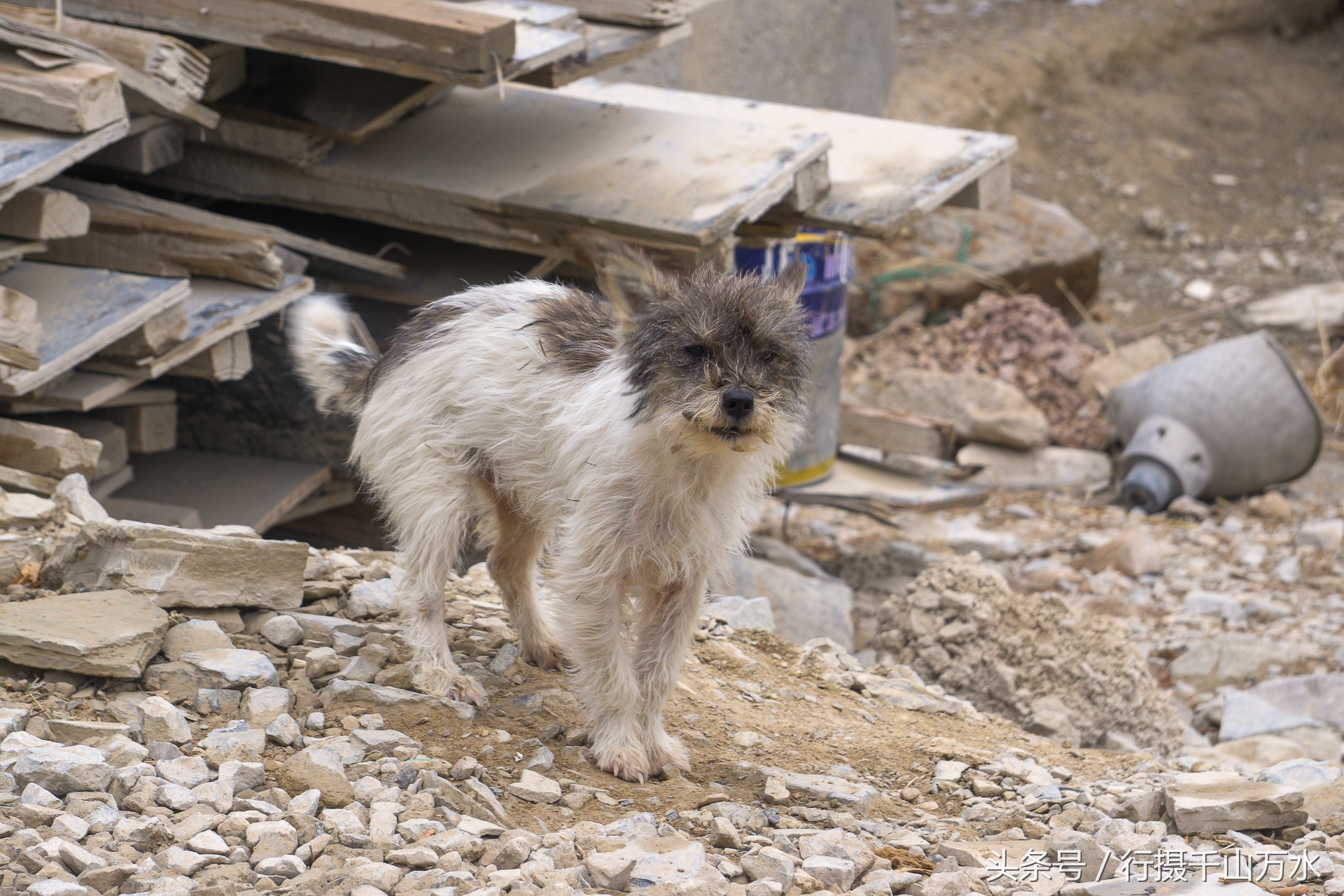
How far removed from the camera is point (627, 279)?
11.0 ft

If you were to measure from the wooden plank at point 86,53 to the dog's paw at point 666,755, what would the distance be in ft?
10.0

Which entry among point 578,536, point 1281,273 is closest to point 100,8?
point 578,536

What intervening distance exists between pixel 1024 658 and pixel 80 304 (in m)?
3.93

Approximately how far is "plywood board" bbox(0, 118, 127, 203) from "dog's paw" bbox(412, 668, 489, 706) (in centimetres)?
206

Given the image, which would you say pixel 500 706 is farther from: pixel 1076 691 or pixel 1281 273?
pixel 1281 273

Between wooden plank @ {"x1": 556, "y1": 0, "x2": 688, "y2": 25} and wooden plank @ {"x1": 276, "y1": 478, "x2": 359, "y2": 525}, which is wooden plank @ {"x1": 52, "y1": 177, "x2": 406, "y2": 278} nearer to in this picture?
wooden plank @ {"x1": 276, "y1": 478, "x2": 359, "y2": 525}

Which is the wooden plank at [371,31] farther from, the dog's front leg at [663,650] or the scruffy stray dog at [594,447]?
the dog's front leg at [663,650]

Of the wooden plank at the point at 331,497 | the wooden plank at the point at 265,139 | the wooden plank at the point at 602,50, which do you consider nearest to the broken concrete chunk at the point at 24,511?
the wooden plank at the point at 331,497

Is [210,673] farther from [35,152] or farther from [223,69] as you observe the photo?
[223,69]

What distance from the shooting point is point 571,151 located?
560 cm

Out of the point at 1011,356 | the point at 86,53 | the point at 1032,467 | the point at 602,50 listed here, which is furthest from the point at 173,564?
the point at 1011,356

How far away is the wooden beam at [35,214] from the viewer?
4406mm

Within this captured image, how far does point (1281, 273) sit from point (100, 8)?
11754mm

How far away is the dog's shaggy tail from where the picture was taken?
4254 millimetres
